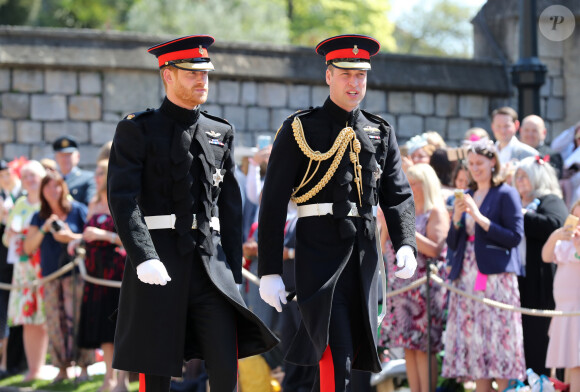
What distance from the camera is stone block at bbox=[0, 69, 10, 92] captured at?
12134 mm

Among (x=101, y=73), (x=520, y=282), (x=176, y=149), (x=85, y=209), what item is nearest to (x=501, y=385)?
(x=520, y=282)

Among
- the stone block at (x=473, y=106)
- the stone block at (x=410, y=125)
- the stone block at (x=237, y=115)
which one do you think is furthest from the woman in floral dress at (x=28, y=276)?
the stone block at (x=473, y=106)

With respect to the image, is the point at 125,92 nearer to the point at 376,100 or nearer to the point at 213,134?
the point at 376,100

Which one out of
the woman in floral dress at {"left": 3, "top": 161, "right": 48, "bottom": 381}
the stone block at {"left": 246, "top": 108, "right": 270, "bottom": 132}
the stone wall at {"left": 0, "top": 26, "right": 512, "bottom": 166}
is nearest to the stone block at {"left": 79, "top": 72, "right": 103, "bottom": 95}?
the stone wall at {"left": 0, "top": 26, "right": 512, "bottom": 166}

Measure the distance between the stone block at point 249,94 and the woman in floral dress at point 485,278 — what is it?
6067 mm

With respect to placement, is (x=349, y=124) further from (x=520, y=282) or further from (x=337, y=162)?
(x=520, y=282)

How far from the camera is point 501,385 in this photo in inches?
265

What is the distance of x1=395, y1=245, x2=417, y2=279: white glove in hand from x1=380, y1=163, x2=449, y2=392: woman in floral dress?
209 cm

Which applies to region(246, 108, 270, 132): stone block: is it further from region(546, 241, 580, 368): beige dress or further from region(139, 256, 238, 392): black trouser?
region(139, 256, 238, 392): black trouser

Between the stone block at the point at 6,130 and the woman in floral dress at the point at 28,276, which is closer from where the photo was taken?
the woman in floral dress at the point at 28,276

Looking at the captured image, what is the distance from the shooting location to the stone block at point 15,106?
39.9 feet

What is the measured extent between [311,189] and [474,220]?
7.11 feet

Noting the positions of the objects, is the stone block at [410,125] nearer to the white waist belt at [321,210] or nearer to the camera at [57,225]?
the camera at [57,225]

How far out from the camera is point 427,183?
7082 millimetres
